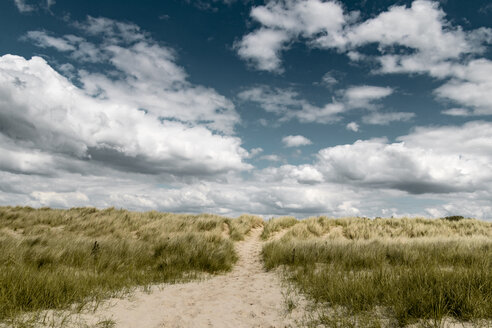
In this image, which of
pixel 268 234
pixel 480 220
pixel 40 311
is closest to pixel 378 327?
pixel 40 311

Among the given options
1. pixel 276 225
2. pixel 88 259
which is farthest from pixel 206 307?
pixel 276 225

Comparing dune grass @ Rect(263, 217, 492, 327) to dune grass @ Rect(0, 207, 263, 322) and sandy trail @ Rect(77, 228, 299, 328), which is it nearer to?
sandy trail @ Rect(77, 228, 299, 328)

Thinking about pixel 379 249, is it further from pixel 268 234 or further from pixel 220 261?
pixel 268 234

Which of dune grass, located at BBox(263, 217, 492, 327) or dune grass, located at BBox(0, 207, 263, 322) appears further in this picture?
Result: dune grass, located at BBox(0, 207, 263, 322)

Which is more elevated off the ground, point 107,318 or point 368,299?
point 368,299

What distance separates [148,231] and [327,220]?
45.6 feet

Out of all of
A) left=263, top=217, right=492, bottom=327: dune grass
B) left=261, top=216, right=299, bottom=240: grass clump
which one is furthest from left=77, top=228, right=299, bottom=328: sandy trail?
left=261, top=216, right=299, bottom=240: grass clump

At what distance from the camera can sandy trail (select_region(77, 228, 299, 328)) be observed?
16.5 ft

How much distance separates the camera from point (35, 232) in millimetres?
15859

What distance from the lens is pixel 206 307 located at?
586 centimetres

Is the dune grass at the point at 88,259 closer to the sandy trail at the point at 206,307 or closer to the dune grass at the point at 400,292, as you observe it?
the sandy trail at the point at 206,307

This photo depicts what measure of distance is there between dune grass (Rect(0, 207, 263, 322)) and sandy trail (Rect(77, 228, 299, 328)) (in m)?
0.65

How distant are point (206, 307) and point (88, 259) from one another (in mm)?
5229

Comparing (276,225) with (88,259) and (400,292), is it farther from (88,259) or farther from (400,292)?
(400,292)
